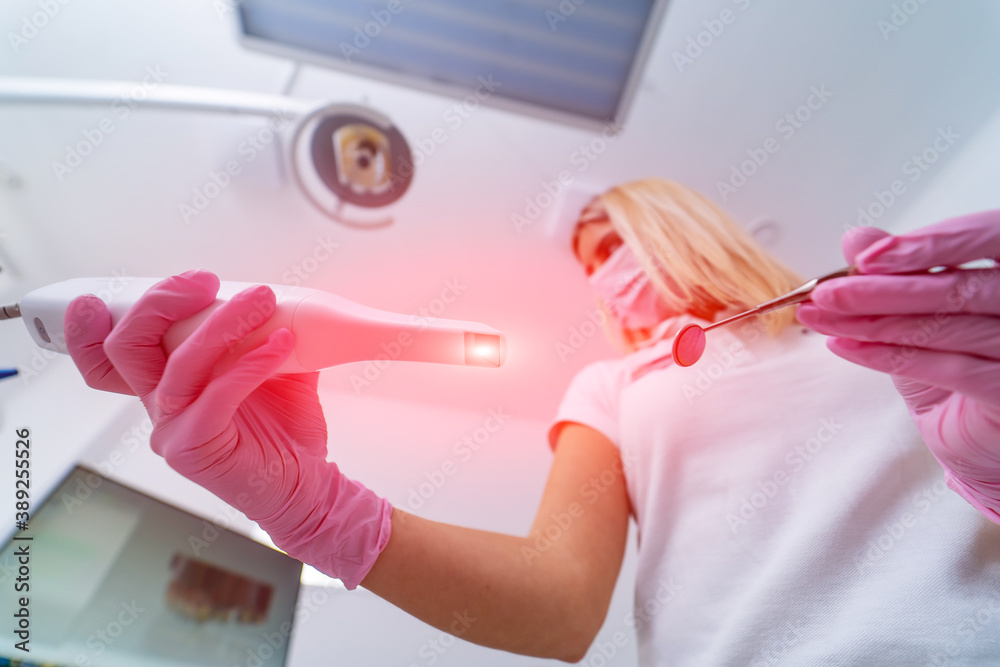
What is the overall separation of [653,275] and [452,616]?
2.27 ft

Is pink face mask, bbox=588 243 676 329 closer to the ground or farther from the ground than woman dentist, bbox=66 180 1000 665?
farther from the ground

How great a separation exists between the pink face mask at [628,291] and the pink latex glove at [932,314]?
46 cm

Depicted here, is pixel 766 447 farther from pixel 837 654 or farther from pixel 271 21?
pixel 271 21

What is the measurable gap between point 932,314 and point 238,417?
0.73m

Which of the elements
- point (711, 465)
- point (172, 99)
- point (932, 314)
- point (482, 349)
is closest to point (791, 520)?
point (711, 465)

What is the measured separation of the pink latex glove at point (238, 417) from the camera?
1.41 feet

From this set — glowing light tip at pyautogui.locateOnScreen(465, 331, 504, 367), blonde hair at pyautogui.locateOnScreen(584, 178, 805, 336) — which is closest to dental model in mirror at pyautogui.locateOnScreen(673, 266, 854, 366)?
glowing light tip at pyautogui.locateOnScreen(465, 331, 504, 367)

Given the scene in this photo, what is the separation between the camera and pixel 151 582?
741 millimetres

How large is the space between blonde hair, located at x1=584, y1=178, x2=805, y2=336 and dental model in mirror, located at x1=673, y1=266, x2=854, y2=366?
1.19ft

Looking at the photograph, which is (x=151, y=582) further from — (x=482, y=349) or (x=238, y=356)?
(x=482, y=349)

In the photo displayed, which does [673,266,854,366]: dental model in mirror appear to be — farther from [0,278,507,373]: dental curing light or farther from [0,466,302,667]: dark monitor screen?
[0,466,302,667]: dark monitor screen

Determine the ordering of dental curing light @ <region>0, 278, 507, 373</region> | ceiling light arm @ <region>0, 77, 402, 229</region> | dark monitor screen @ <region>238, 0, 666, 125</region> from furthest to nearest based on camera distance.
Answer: dark monitor screen @ <region>238, 0, 666, 125</region>
ceiling light arm @ <region>0, 77, 402, 229</region>
dental curing light @ <region>0, 278, 507, 373</region>

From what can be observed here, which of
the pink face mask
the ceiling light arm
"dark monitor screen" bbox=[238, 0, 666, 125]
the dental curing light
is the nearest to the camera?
the dental curing light

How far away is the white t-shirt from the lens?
0.58 metres
